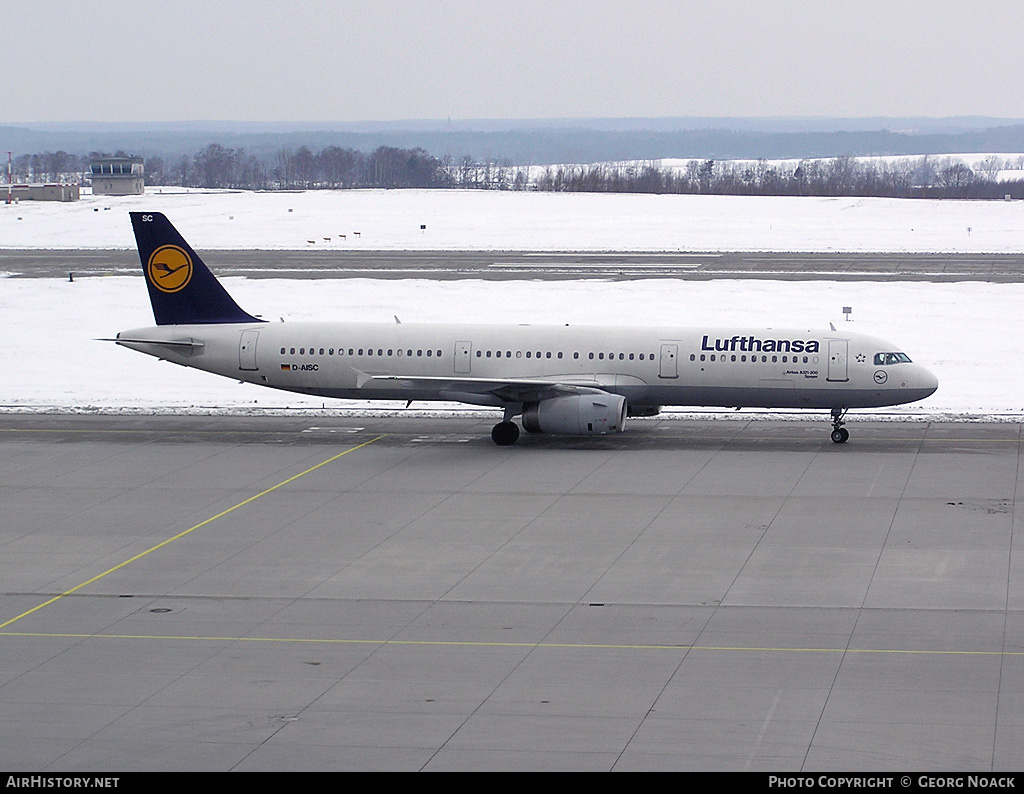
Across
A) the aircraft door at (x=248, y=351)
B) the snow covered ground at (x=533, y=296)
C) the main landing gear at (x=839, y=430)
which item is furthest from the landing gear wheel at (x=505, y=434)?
the snow covered ground at (x=533, y=296)

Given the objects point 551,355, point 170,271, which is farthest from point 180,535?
point 170,271

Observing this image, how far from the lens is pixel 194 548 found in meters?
29.5

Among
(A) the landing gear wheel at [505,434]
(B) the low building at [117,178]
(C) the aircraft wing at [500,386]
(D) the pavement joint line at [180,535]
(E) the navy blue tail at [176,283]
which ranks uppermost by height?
(B) the low building at [117,178]

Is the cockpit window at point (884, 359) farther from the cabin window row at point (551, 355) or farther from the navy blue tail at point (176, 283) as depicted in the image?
the navy blue tail at point (176, 283)

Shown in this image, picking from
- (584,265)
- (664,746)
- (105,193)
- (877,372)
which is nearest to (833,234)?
(584,265)

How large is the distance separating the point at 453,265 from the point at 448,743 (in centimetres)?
6850

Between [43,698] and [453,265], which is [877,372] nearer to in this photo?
[43,698]

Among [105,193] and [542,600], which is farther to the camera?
[105,193]

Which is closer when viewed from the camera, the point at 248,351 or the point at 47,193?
the point at 248,351

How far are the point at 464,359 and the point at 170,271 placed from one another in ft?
33.1

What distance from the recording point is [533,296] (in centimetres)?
6925

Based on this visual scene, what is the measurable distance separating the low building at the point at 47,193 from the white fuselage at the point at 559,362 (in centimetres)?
12882

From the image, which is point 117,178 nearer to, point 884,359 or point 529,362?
point 529,362

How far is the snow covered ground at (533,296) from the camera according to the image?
50.0 meters
